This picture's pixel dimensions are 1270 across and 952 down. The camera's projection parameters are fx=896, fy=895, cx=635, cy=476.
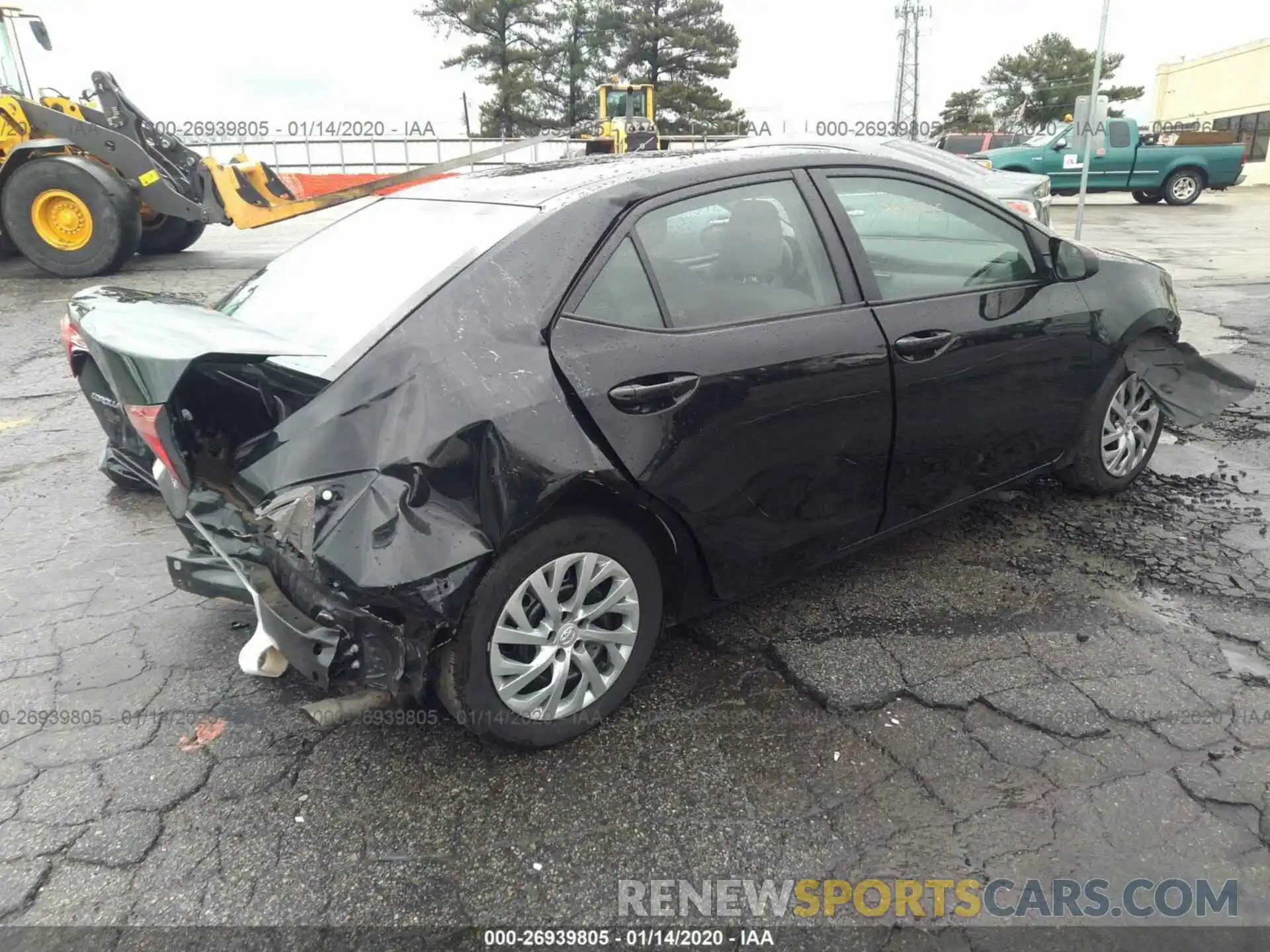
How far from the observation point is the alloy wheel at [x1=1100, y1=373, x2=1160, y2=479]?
12.8ft

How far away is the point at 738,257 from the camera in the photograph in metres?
2.84

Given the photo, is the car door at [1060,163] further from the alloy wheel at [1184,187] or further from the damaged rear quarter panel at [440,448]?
the damaged rear quarter panel at [440,448]

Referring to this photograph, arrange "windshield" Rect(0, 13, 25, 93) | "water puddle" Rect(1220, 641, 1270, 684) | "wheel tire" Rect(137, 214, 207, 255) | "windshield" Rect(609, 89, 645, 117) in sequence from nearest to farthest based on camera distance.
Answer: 1. "water puddle" Rect(1220, 641, 1270, 684)
2. "windshield" Rect(0, 13, 25, 93)
3. "wheel tire" Rect(137, 214, 207, 255)
4. "windshield" Rect(609, 89, 645, 117)

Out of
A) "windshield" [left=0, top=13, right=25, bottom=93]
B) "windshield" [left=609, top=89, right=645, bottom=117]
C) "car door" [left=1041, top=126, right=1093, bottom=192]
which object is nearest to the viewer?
"windshield" [left=0, top=13, right=25, bottom=93]

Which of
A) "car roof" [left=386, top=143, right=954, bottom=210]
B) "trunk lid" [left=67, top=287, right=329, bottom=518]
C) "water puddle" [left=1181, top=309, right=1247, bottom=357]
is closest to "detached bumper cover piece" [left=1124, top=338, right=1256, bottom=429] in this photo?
"car roof" [left=386, top=143, right=954, bottom=210]

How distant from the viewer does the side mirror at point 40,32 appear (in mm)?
11150

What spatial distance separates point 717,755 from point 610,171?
1842 millimetres

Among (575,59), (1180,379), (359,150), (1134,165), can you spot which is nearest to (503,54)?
(575,59)

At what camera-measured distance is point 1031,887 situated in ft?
6.87

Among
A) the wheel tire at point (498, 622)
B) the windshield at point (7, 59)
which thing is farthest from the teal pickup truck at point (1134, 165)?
the wheel tire at point (498, 622)

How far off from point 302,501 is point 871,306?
1.89m

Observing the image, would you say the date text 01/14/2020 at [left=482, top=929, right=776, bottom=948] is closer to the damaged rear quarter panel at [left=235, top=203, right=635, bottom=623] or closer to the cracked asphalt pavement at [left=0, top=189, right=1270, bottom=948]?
the cracked asphalt pavement at [left=0, top=189, right=1270, bottom=948]

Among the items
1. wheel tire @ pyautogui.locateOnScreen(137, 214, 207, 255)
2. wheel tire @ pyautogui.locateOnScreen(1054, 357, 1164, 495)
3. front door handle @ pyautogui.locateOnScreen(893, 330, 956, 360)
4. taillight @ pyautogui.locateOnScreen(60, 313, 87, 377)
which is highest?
taillight @ pyautogui.locateOnScreen(60, 313, 87, 377)

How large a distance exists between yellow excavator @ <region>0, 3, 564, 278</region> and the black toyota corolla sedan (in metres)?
7.60
